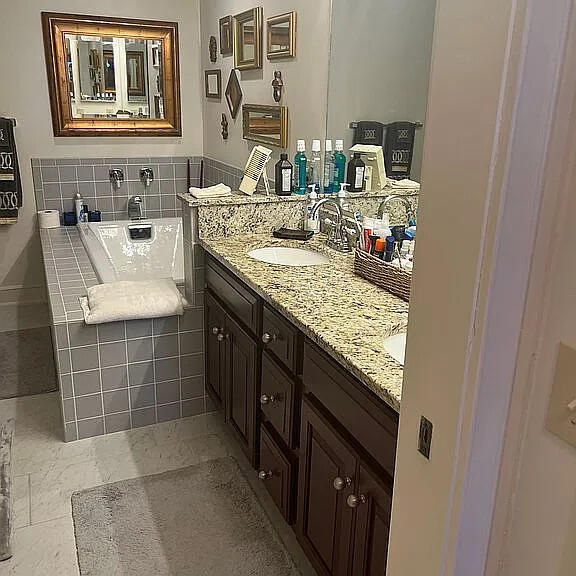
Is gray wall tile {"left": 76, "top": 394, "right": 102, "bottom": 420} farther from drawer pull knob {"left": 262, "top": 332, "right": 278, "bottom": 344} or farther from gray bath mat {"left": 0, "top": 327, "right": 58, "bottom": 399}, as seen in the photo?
drawer pull knob {"left": 262, "top": 332, "right": 278, "bottom": 344}

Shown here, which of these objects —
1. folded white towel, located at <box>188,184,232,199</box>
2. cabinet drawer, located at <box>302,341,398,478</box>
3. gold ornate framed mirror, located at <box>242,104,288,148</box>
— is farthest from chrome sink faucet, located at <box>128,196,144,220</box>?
cabinet drawer, located at <box>302,341,398,478</box>

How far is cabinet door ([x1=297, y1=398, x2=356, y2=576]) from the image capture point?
1454 mm

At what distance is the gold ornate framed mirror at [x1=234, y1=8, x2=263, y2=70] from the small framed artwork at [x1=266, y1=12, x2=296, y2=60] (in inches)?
4.1

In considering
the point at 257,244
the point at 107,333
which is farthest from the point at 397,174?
the point at 107,333

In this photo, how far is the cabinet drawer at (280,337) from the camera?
1.70m

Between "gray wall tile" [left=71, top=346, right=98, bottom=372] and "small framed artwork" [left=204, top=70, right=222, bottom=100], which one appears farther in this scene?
"small framed artwork" [left=204, top=70, right=222, bottom=100]

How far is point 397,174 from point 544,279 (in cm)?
158

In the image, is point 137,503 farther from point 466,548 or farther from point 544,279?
point 544,279

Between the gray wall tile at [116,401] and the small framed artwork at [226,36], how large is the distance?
6.93 ft

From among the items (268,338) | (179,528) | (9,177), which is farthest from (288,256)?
(9,177)

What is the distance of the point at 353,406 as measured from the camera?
138 cm

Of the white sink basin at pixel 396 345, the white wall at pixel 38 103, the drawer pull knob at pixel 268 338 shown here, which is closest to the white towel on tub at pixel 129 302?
the drawer pull knob at pixel 268 338

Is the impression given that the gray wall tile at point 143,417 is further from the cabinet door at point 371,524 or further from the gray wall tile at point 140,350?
the cabinet door at point 371,524

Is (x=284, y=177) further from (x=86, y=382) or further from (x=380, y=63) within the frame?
(x=86, y=382)
